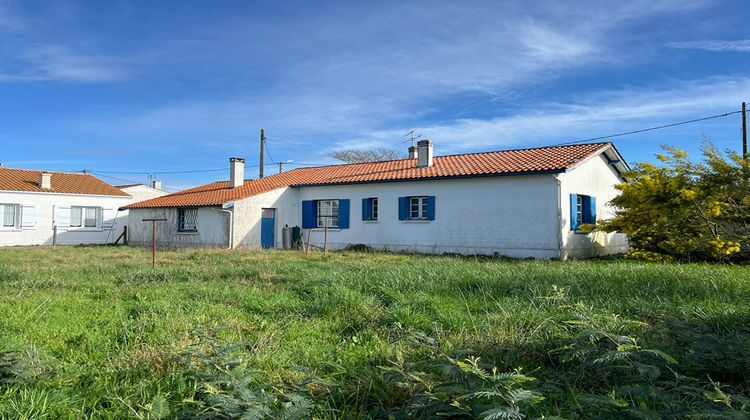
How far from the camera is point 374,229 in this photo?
19.1m

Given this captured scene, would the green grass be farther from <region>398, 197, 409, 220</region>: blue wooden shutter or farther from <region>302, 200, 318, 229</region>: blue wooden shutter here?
<region>302, 200, 318, 229</region>: blue wooden shutter

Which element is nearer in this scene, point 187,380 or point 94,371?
point 187,380

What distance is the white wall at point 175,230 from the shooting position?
806 inches

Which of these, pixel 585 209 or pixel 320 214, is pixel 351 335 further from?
pixel 320 214

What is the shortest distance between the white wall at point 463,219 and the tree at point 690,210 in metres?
2.27

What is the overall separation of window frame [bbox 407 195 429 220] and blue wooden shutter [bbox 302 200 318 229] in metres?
4.68

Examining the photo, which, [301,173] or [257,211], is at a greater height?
[301,173]

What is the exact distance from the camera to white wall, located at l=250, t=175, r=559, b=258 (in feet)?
50.6

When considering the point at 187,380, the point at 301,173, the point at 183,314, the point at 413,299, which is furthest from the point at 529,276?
the point at 301,173

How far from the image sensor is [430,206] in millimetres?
17766

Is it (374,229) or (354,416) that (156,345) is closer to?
(354,416)

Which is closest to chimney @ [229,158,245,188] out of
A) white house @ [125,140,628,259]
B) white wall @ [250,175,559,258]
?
white house @ [125,140,628,259]

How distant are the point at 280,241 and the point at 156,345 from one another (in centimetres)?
1652

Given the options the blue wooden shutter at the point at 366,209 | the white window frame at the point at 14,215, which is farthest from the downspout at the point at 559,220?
the white window frame at the point at 14,215
